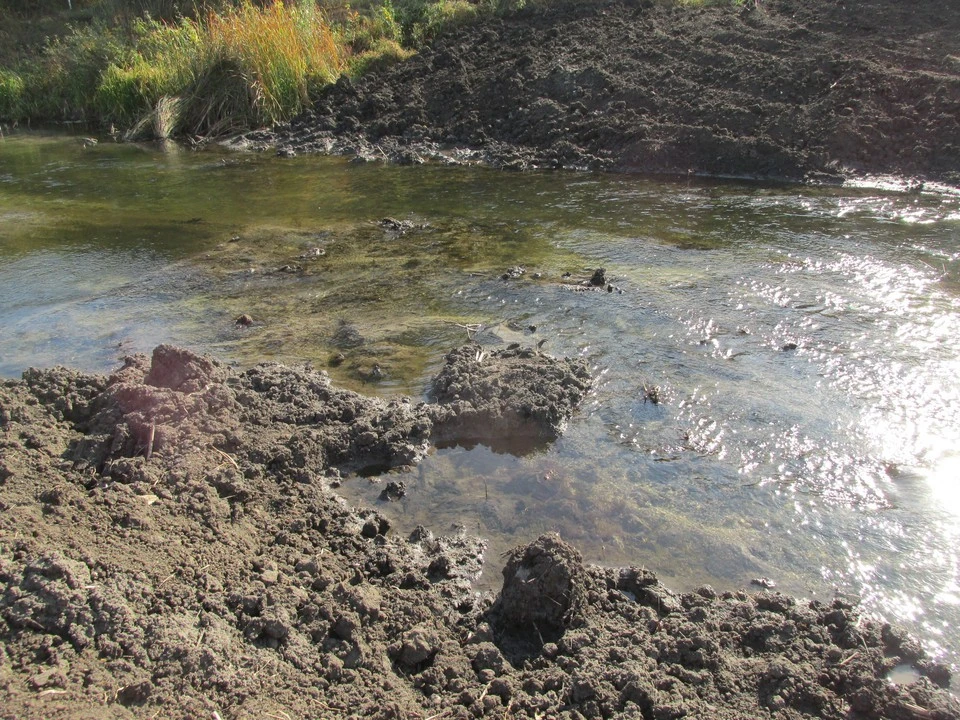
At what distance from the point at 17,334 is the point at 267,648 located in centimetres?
512

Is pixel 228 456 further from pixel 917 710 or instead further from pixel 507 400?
pixel 917 710

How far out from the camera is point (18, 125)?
1931 cm

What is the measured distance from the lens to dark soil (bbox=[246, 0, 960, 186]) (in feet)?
→ 35.2

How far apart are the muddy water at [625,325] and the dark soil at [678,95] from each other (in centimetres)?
86

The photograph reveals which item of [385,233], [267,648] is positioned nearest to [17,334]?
[385,233]

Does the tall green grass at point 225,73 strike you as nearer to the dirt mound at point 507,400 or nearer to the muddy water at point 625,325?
the muddy water at point 625,325

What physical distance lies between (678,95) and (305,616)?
11.1m

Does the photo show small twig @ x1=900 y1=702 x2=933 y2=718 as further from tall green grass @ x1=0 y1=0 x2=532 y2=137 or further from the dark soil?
tall green grass @ x1=0 y1=0 x2=532 y2=137

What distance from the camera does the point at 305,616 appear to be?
3.19 m

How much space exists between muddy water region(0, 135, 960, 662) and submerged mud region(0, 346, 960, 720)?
331mm

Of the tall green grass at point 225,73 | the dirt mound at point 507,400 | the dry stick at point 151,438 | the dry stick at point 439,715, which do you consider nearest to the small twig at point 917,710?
the dry stick at point 439,715

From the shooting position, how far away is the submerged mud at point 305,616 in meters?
2.69

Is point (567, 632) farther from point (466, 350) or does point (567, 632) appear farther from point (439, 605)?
point (466, 350)

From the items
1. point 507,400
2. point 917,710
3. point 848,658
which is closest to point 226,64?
point 507,400
